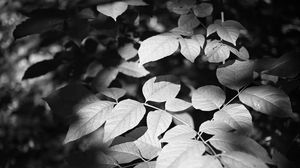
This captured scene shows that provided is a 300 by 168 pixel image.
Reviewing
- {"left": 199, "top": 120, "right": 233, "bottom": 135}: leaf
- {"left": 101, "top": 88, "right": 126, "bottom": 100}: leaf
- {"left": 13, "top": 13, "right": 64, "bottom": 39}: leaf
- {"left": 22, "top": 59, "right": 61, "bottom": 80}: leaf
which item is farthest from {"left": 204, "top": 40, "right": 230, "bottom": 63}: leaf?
{"left": 22, "top": 59, "right": 61, "bottom": 80}: leaf

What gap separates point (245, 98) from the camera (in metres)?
0.95

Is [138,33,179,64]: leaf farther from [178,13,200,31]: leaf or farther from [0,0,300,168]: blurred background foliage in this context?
[0,0,300,168]: blurred background foliage

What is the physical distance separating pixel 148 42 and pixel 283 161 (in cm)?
62

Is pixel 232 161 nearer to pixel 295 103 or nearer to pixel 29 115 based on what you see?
pixel 295 103

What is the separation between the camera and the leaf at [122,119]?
0.85 m

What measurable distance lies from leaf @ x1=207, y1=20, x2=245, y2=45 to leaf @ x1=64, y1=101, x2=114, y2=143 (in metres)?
0.48

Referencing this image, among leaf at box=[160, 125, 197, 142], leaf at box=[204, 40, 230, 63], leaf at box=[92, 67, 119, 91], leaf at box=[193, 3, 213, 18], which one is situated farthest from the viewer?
leaf at box=[92, 67, 119, 91]

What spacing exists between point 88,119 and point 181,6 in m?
0.63

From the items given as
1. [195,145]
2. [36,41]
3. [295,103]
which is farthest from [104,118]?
[36,41]

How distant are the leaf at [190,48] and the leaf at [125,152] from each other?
1.23 feet

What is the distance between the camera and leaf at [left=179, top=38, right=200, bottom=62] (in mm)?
992

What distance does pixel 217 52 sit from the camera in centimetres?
106

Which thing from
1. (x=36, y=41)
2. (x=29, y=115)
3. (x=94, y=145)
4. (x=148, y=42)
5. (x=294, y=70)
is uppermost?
(x=148, y=42)

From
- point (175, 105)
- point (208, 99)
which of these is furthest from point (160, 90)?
point (208, 99)
